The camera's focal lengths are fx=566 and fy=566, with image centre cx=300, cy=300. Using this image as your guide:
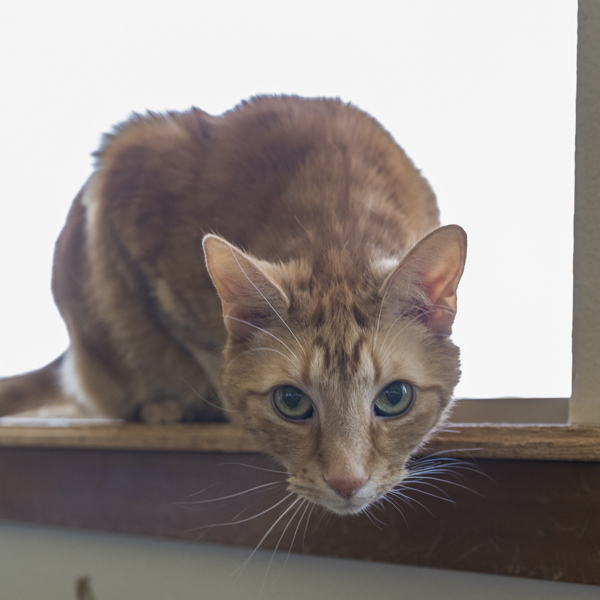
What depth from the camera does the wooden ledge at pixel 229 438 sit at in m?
0.78

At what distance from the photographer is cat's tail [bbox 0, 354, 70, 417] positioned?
1.43 meters

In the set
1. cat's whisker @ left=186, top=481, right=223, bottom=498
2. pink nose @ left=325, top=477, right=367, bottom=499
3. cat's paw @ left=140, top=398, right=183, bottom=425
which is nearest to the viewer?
pink nose @ left=325, top=477, right=367, bottom=499

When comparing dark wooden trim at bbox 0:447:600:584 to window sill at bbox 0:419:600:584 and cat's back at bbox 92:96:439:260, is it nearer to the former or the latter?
window sill at bbox 0:419:600:584

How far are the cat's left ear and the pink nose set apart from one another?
0.24 m

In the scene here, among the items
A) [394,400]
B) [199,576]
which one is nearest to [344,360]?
[394,400]

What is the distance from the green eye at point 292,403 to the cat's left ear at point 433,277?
174mm

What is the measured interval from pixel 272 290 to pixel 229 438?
1.00 ft

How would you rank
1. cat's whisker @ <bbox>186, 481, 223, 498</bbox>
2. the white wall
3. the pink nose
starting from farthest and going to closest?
cat's whisker @ <bbox>186, 481, 223, 498</bbox>
the white wall
the pink nose

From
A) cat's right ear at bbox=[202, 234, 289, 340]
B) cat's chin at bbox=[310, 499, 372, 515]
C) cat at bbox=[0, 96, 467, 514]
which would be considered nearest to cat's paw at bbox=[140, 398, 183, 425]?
cat at bbox=[0, 96, 467, 514]

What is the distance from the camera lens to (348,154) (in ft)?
3.38

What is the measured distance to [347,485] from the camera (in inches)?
27.4

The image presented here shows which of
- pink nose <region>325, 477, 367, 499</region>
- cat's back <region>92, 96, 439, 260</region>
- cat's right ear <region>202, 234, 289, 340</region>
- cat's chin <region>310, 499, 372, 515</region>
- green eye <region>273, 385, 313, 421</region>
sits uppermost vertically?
cat's back <region>92, 96, 439, 260</region>

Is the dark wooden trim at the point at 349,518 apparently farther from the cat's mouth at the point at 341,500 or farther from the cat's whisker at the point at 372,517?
the cat's mouth at the point at 341,500

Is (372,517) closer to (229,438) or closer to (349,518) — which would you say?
(349,518)
